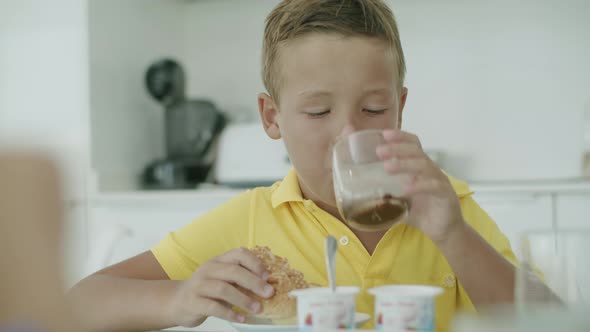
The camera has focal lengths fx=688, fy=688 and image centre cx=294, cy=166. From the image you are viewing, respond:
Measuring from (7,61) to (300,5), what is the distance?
76.8 inches

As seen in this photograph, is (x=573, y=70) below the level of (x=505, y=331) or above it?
above

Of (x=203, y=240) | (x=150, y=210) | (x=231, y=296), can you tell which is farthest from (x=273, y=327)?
(x=150, y=210)

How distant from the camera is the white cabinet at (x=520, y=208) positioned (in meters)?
2.21

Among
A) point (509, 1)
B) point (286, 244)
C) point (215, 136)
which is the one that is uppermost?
point (509, 1)

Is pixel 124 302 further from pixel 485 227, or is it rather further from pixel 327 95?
pixel 485 227

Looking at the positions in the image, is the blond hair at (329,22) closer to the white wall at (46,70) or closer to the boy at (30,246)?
the boy at (30,246)

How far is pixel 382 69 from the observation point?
1.04 m

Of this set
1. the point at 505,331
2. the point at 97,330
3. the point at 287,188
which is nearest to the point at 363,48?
the point at 287,188

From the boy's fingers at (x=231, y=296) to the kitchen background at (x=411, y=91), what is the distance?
1.57 metres

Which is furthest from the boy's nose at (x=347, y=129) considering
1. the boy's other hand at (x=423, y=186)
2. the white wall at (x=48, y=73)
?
the white wall at (x=48, y=73)

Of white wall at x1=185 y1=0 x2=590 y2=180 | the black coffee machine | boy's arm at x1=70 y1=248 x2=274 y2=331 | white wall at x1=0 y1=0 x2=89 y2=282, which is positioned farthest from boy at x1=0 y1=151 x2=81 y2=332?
white wall at x1=185 y1=0 x2=590 y2=180

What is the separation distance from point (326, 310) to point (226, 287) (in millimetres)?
203

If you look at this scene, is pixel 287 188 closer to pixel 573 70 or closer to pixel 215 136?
pixel 215 136

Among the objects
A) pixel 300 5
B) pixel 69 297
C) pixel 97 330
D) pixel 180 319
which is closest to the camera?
pixel 69 297
